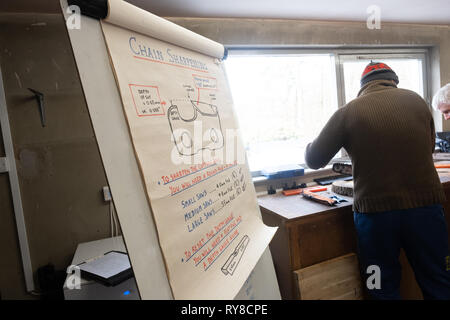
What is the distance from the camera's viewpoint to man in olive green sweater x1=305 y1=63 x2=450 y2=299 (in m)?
1.14

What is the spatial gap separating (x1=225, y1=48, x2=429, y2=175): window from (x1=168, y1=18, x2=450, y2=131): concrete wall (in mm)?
92

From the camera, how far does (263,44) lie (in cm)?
195

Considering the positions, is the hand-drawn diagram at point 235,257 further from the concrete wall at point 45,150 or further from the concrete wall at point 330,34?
the concrete wall at point 330,34

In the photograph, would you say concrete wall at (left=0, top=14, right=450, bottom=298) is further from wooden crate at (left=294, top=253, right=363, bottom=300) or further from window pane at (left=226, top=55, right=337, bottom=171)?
wooden crate at (left=294, top=253, right=363, bottom=300)

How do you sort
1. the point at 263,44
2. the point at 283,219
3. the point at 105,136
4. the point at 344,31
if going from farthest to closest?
1. the point at 344,31
2. the point at 263,44
3. the point at 283,219
4. the point at 105,136

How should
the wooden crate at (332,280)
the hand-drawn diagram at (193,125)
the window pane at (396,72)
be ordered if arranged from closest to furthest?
the hand-drawn diagram at (193,125), the wooden crate at (332,280), the window pane at (396,72)

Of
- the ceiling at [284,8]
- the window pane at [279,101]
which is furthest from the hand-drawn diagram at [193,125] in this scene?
the window pane at [279,101]

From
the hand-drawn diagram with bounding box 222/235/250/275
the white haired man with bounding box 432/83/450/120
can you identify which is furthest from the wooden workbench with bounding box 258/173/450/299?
the white haired man with bounding box 432/83/450/120

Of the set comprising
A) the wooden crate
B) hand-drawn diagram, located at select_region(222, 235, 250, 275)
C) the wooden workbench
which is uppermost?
hand-drawn diagram, located at select_region(222, 235, 250, 275)

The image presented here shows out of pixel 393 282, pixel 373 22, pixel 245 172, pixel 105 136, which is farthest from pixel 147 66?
pixel 373 22

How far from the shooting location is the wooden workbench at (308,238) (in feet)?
4.53

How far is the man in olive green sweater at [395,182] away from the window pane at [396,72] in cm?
116
